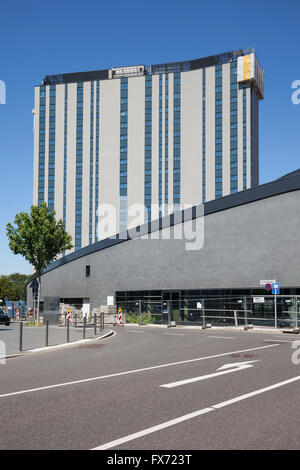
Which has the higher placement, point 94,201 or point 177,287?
point 94,201

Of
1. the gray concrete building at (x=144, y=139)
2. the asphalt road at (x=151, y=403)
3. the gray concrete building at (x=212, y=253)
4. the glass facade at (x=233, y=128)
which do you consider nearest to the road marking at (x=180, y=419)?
the asphalt road at (x=151, y=403)

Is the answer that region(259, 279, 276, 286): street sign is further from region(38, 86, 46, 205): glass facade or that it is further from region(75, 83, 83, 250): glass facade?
region(38, 86, 46, 205): glass facade

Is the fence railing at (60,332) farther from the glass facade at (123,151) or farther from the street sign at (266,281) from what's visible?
the glass facade at (123,151)

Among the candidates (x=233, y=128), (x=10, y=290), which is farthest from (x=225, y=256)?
(x=10, y=290)

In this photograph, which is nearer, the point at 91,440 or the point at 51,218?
the point at 91,440

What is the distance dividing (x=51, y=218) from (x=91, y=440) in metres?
39.7

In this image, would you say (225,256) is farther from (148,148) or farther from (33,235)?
(148,148)

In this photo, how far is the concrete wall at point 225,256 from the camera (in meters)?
33.9

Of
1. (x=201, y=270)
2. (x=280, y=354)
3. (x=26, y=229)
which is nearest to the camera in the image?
(x=280, y=354)

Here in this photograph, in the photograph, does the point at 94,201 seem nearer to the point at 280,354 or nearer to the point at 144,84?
the point at 144,84

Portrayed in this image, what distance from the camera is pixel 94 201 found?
11531 centimetres

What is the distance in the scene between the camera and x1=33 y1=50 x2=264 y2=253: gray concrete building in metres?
108

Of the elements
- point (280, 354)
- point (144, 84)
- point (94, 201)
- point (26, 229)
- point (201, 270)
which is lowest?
point (280, 354)

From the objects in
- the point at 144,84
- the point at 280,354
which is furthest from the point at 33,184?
the point at 280,354
